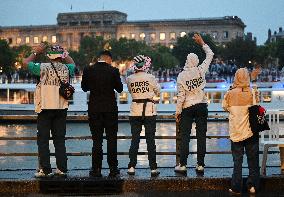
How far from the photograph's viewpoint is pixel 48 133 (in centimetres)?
1038

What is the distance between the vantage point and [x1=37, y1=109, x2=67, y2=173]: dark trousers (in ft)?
33.9

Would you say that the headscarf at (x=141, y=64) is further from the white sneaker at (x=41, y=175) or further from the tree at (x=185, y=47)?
the tree at (x=185, y=47)

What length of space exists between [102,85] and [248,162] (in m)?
2.41

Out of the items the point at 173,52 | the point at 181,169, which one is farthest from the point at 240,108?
the point at 173,52

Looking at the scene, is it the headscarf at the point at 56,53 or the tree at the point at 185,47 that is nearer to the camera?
the headscarf at the point at 56,53

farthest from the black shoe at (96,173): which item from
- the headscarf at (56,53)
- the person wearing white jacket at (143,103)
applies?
the headscarf at (56,53)

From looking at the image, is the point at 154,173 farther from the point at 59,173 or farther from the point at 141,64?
the point at 141,64

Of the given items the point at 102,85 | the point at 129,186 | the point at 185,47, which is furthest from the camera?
the point at 185,47

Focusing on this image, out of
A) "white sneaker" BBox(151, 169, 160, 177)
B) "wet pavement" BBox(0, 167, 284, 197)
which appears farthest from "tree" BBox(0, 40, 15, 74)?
"wet pavement" BBox(0, 167, 284, 197)

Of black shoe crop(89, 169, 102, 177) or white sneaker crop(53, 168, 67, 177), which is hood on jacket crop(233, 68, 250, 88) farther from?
white sneaker crop(53, 168, 67, 177)

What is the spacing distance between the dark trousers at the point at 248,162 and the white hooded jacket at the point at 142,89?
1502 millimetres

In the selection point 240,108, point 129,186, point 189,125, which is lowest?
point 129,186

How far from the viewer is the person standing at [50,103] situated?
10.3 metres

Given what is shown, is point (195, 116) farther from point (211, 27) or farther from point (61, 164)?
point (211, 27)
